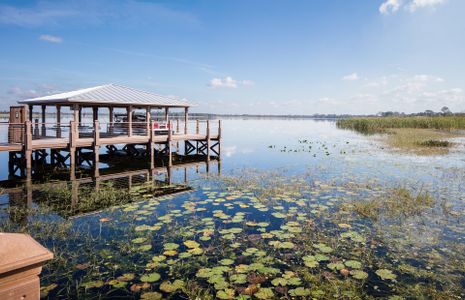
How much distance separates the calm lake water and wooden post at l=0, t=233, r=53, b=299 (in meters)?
3.72

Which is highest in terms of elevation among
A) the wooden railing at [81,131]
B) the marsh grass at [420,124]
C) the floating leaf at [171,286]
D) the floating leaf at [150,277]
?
the marsh grass at [420,124]

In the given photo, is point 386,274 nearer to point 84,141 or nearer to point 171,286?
point 171,286

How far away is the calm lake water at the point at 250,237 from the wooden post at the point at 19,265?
3717mm

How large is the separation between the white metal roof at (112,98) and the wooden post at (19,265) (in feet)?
54.4

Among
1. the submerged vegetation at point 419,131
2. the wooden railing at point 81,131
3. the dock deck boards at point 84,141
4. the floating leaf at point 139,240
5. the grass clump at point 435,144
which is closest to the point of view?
the floating leaf at point 139,240

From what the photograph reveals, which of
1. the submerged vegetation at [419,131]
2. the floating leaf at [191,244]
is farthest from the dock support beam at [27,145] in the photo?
the submerged vegetation at [419,131]

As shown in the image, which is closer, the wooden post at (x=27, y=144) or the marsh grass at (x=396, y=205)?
the marsh grass at (x=396, y=205)

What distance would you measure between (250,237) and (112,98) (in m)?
13.9

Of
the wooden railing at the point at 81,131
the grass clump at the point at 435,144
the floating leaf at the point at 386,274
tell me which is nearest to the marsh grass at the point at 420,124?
the grass clump at the point at 435,144

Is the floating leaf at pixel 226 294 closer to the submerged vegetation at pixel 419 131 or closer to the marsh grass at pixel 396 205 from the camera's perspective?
the marsh grass at pixel 396 205

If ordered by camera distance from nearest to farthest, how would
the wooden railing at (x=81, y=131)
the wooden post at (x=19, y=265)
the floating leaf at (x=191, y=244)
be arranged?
the wooden post at (x=19, y=265) < the floating leaf at (x=191, y=244) < the wooden railing at (x=81, y=131)

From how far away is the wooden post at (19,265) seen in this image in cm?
155

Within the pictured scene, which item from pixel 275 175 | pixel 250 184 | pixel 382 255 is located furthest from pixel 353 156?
pixel 382 255

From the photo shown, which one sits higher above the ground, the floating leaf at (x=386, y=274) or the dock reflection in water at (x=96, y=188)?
the dock reflection in water at (x=96, y=188)
